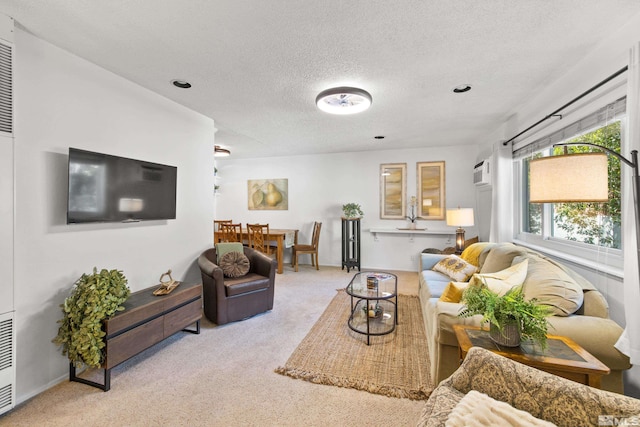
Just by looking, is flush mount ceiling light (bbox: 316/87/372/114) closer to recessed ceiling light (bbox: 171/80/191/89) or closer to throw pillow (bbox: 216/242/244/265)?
recessed ceiling light (bbox: 171/80/191/89)

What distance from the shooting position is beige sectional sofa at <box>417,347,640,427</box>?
0.96 m

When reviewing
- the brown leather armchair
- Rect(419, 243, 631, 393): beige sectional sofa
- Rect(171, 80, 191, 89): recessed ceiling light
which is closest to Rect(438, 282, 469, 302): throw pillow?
Rect(419, 243, 631, 393): beige sectional sofa

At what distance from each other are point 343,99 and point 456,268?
2.31 meters

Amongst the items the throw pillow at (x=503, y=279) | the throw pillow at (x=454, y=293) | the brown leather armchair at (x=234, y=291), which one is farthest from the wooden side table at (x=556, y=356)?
the brown leather armchair at (x=234, y=291)

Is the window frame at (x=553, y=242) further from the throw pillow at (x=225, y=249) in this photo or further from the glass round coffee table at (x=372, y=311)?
the throw pillow at (x=225, y=249)

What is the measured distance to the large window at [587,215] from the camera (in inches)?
80.0

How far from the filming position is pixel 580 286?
191cm

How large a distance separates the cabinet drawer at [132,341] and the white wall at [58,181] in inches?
19.8

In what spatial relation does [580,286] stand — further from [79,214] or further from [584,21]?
[79,214]

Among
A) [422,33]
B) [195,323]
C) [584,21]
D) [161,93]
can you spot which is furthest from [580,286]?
[161,93]

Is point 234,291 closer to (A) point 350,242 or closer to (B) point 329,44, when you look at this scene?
(B) point 329,44

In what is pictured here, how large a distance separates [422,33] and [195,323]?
10.7ft

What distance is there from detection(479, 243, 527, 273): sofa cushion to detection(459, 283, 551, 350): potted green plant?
124 cm

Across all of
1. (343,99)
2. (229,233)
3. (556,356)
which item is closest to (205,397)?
(556,356)
